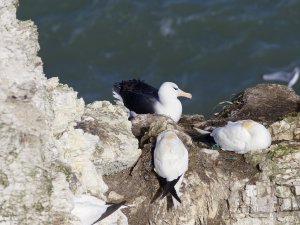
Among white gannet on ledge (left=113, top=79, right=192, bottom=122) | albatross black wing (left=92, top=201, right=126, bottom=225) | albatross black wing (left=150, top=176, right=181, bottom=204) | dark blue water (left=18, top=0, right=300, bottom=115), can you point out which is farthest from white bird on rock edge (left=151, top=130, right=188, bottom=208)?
dark blue water (left=18, top=0, right=300, bottom=115)

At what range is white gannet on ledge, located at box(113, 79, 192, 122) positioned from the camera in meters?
13.3

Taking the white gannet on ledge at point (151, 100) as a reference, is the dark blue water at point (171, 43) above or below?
above

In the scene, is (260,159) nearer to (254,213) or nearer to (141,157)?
(254,213)

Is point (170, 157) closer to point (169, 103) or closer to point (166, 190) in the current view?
point (166, 190)

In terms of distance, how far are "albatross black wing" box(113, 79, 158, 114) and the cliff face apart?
1.34 m

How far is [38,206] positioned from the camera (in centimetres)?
894

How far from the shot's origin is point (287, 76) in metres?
20.4

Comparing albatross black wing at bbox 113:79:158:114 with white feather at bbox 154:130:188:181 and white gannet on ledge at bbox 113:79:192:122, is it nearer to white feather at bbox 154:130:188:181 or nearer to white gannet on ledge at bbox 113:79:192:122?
white gannet on ledge at bbox 113:79:192:122

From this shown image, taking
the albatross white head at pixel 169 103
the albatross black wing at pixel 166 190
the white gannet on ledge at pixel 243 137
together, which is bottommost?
the albatross black wing at pixel 166 190

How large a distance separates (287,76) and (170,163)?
34.4ft

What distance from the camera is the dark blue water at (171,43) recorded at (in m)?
21.6

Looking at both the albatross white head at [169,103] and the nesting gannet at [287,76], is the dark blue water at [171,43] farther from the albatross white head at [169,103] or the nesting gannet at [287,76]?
the albatross white head at [169,103]

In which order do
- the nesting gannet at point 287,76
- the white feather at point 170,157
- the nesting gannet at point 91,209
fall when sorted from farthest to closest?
the nesting gannet at point 287,76
the white feather at point 170,157
the nesting gannet at point 91,209

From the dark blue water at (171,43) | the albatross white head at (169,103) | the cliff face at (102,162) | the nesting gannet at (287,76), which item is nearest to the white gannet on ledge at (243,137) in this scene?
the cliff face at (102,162)
